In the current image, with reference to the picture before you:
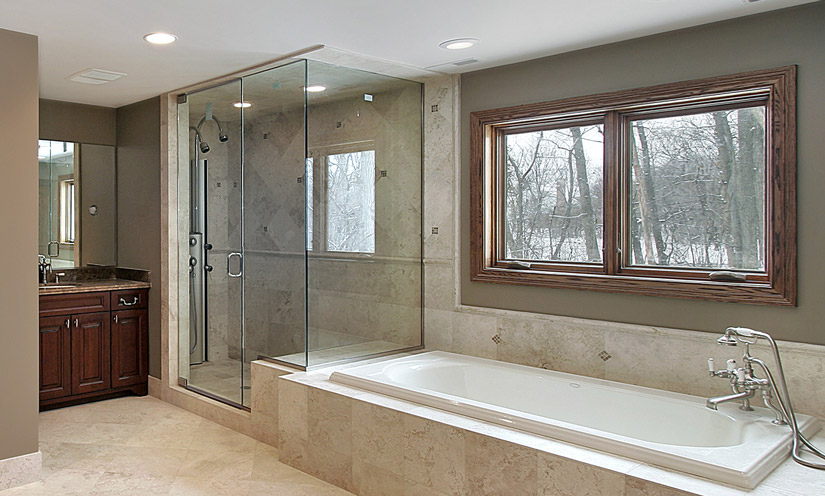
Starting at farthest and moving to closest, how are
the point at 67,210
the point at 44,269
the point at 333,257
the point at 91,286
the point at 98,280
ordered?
the point at 98,280 < the point at 67,210 < the point at 44,269 < the point at 91,286 < the point at 333,257

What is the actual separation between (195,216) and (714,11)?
11.6 ft

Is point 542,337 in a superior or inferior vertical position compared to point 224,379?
superior

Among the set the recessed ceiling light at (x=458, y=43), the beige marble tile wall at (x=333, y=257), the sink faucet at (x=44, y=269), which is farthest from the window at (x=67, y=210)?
the recessed ceiling light at (x=458, y=43)

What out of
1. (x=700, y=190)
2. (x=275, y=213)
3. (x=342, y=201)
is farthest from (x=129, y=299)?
(x=700, y=190)

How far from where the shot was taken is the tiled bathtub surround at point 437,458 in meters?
2.17

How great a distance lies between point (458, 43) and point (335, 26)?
2.20 ft

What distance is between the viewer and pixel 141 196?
504 cm

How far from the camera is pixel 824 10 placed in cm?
Result: 270

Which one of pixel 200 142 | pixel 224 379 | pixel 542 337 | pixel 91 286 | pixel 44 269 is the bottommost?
pixel 224 379

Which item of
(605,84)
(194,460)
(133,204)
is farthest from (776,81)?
(133,204)

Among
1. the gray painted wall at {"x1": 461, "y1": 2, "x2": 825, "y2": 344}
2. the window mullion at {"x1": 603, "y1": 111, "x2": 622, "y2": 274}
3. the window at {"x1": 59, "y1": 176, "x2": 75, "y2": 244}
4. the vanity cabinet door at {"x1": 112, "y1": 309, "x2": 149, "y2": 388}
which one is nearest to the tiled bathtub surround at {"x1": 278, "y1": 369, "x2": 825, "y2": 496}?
the gray painted wall at {"x1": 461, "y1": 2, "x2": 825, "y2": 344}

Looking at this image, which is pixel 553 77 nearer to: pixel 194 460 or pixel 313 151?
pixel 313 151

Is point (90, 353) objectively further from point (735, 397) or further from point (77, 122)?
point (735, 397)

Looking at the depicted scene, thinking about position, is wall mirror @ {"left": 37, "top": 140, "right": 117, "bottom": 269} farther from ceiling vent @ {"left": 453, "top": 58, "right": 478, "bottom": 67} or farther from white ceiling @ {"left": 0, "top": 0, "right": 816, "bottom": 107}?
ceiling vent @ {"left": 453, "top": 58, "right": 478, "bottom": 67}
